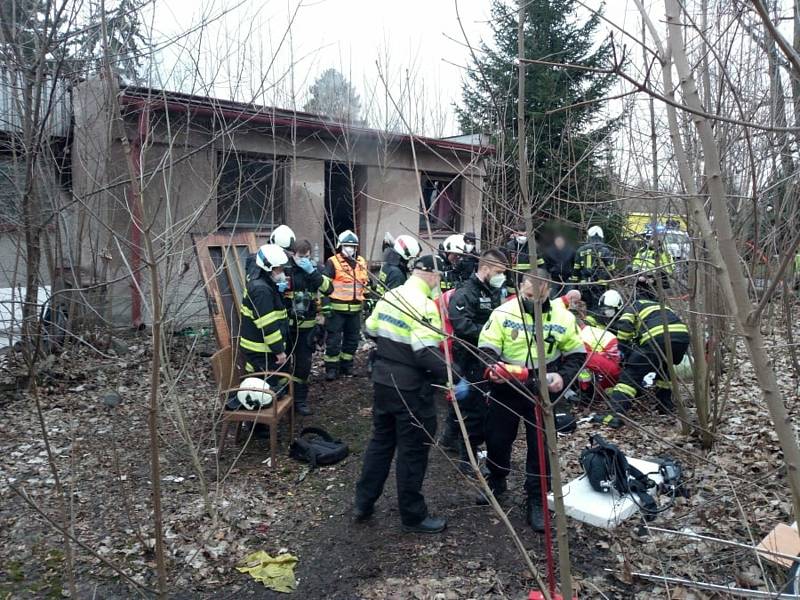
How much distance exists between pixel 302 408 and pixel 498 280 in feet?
9.30

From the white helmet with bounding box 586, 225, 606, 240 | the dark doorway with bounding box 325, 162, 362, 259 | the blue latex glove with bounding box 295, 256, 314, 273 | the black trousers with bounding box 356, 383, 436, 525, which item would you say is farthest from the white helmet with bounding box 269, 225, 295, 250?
the dark doorway with bounding box 325, 162, 362, 259

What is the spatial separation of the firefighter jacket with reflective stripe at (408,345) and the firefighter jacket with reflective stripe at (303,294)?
2720 millimetres

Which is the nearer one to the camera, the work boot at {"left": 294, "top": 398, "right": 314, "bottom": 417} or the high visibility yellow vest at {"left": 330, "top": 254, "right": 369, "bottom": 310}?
the work boot at {"left": 294, "top": 398, "right": 314, "bottom": 417}

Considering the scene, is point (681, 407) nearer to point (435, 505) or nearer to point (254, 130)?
point (435, 505)

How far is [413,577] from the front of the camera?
416 cm

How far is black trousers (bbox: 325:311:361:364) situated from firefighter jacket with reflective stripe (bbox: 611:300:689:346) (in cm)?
364

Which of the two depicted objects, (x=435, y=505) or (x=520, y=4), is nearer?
(x=520, y=4)

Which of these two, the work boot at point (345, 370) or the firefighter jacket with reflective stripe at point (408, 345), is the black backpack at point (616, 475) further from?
the work boot at point (345, 370)

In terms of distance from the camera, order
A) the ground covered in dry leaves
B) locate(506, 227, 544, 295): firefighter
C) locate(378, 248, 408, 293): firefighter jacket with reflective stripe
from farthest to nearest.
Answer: locate(378, 248, 408, 293): firefighter jacket with reflective stripe, the ground covered in dry leaves, locate(506, 227, 544, 295): firefighter

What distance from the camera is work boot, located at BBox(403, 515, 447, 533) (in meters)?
4.69

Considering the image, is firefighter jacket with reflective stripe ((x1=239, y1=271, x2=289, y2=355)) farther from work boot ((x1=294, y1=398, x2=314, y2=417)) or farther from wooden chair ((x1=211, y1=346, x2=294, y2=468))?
work boot ((x1=294, y1=398, x2=314, y2=417))

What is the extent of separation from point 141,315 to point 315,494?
5.69 m

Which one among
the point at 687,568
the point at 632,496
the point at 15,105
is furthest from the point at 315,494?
the point at 15,105

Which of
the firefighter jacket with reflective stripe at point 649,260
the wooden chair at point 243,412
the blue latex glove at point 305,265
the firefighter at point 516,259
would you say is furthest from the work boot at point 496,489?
the blue latex glove at point 305,265
